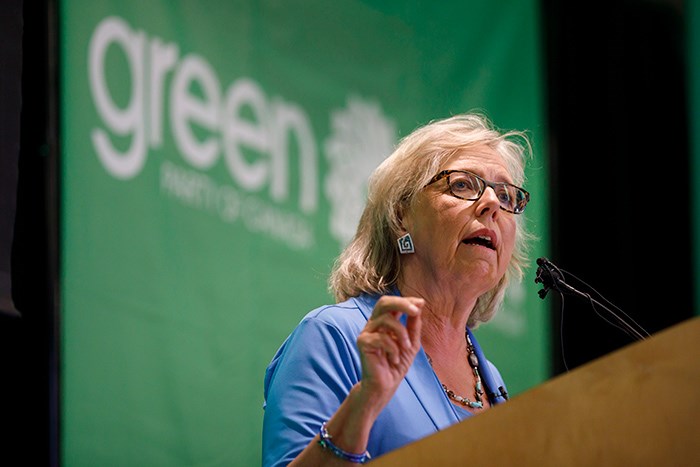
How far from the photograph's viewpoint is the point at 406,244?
2195 millimetres

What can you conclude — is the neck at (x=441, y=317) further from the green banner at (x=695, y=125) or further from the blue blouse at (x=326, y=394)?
the green banner at (x=695, y=125)

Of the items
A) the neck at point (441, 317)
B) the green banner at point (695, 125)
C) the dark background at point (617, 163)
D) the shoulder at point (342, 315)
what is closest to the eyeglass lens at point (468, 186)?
the neck at point (441, 317)

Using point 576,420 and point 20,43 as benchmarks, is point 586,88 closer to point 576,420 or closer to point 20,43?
point 20,43

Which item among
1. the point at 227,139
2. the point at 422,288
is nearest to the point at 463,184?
the point at 422,288

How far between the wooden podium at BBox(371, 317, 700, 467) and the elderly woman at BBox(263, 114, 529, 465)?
611mm

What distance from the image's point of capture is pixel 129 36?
2.96m

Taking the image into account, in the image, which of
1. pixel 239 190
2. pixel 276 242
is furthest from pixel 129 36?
pixel 276 242

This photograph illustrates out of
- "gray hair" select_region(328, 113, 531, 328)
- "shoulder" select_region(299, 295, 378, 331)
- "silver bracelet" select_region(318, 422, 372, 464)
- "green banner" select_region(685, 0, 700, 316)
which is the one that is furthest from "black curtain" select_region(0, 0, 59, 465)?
"green banner" select_region(685, 0, 700, 316)

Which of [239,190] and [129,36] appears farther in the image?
[239,190]

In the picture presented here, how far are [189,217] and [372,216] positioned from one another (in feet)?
3.13

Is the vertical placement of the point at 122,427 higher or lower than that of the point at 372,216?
lower

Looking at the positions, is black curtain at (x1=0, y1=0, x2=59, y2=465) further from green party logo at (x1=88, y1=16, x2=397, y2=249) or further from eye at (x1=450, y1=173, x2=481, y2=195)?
eye at (x1=450, y1=173, x2=481, y2=195)

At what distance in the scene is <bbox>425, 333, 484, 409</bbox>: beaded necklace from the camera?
6.86 ft

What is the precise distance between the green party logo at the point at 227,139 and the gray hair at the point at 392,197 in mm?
892
